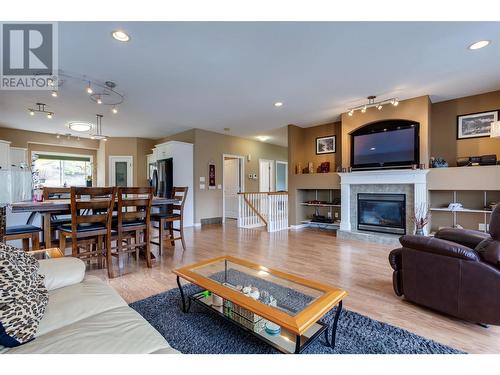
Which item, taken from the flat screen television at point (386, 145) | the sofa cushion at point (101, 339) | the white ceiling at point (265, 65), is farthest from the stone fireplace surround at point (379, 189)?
the sofa cushion at point (101, 339)

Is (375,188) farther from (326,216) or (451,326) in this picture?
(451,326)

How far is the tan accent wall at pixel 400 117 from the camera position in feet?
13.6

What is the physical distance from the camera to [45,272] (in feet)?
4.83

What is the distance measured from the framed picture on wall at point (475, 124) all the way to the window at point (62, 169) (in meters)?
9.91

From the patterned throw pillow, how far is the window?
7070mm

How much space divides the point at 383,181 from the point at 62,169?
8.98 metres

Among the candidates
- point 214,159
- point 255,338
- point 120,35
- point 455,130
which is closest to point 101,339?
point 255,338

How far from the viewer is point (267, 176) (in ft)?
29.1

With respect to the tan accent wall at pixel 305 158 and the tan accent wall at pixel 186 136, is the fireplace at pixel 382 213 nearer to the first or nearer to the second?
the tan accent wall at pixel 305 158

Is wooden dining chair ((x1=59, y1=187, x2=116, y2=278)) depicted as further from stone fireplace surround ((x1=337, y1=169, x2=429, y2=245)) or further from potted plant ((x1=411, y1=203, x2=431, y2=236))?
potted plant ((x1=411, y1=203, x2=431, y2=236))

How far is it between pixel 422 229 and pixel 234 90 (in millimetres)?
3968

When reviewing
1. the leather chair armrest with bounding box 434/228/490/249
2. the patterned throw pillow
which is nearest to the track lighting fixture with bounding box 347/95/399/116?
the leather chair armrest with bounding box 434/228/490/249

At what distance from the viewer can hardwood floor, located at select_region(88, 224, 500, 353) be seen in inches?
68.2
